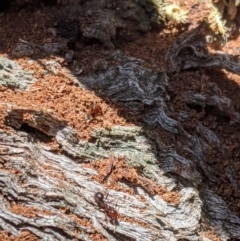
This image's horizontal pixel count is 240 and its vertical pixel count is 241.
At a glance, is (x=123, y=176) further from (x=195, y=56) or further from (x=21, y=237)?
(x=195, y=56)

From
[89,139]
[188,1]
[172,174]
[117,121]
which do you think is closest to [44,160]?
[89,139]

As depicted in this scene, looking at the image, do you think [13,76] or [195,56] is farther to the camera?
[195,56]

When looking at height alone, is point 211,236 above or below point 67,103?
below

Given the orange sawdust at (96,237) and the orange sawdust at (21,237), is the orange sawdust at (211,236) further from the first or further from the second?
the orange sawdust at (21,237)

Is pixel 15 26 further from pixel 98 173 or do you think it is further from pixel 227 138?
pixel 227 138

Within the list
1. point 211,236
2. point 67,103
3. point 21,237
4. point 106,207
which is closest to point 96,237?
point 106,207

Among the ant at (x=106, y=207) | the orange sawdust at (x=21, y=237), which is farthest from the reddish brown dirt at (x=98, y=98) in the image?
the ant at (x=106, y=207)

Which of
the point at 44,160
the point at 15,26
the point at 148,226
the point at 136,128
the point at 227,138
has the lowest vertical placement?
the point at 148,226
